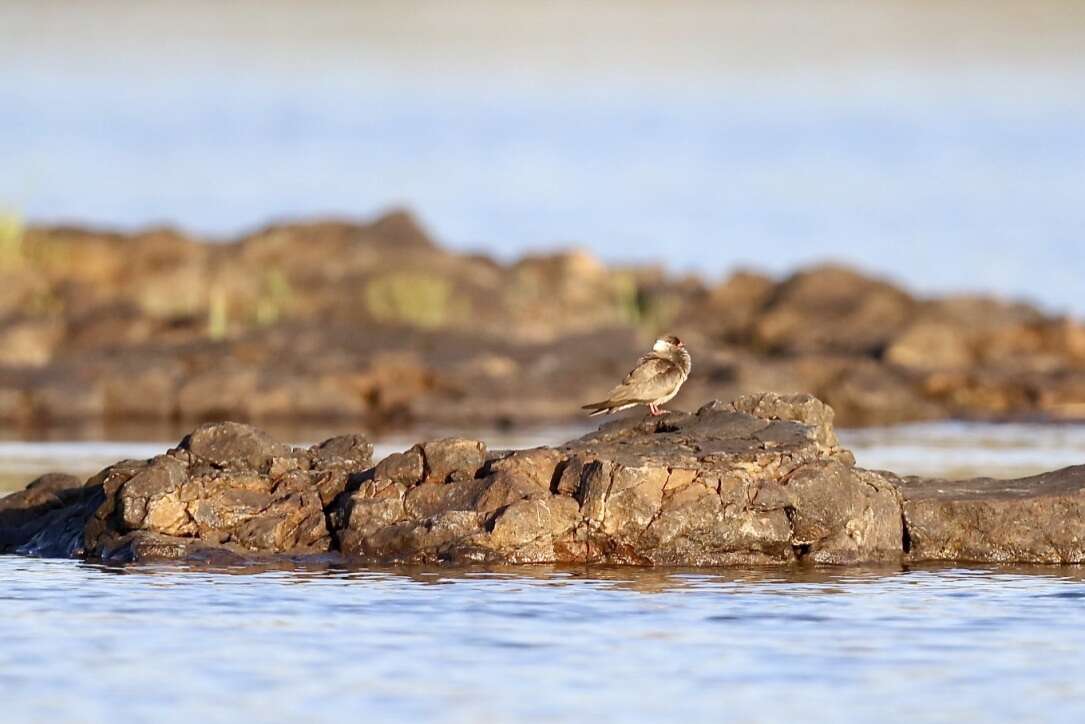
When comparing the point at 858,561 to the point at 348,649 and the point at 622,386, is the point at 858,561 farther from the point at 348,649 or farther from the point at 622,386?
the point at 348,649

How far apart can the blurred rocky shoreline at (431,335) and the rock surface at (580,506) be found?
65.4 feet

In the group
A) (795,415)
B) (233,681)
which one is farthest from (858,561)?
(233,681)

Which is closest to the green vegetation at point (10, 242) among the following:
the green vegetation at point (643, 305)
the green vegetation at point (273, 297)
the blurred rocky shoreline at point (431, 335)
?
the blurred rocky shoreline at point (431, 335)

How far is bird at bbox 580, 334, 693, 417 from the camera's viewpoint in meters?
19.3

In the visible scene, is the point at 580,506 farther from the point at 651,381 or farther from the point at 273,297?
the point at 273,297

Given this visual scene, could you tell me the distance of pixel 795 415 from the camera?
773 inches

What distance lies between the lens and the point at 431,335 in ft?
186

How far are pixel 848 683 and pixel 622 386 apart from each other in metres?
7.21

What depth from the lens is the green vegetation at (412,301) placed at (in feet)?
198

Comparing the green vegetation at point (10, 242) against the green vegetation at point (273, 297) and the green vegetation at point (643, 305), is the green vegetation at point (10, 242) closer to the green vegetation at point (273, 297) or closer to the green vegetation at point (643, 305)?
the green vegetation at point (273, 297)

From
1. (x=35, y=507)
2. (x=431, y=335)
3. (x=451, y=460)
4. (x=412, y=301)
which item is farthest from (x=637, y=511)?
(x=412, y=301)

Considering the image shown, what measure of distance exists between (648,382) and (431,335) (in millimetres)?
37774

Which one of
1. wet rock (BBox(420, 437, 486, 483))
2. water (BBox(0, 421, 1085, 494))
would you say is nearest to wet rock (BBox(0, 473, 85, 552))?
wet rock (BBox(420, 437, 486, 483))

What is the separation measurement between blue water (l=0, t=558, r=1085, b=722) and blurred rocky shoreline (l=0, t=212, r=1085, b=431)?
2295cm
